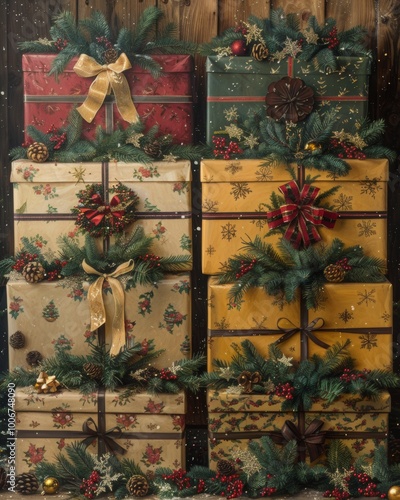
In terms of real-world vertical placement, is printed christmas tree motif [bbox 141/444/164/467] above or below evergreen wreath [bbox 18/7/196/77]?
below

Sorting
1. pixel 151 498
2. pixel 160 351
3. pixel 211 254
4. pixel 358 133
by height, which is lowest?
pixel 151 498

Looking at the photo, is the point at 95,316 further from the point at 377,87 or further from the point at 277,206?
the point at 377,87

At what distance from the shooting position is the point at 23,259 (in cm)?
379

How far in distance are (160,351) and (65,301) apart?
→ 43cm

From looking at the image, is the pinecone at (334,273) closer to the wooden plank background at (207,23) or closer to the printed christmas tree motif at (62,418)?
the wooden plank background at (207,23)

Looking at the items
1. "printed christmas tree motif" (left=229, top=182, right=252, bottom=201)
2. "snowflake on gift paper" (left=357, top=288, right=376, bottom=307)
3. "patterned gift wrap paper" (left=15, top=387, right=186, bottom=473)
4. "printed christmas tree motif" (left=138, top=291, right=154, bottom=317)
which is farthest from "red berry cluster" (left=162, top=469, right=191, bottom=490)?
"printed christmas tree motif" (left=229, top=182, right=252, bottom=201)

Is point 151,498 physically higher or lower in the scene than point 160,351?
lower

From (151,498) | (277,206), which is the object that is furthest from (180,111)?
(151,498)

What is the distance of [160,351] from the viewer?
12.5ft

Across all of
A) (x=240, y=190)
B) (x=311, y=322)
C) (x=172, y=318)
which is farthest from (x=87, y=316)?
(x=311, y=322)

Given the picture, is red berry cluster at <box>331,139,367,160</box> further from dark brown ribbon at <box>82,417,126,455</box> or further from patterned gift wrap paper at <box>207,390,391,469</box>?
dark brown ribbon at <box>82,417,126,455</box>

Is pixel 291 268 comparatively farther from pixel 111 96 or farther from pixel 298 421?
pixel 111 96

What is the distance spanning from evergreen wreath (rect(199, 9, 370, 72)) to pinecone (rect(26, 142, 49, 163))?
30.0 inches

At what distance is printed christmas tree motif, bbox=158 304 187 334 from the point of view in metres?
3.79
